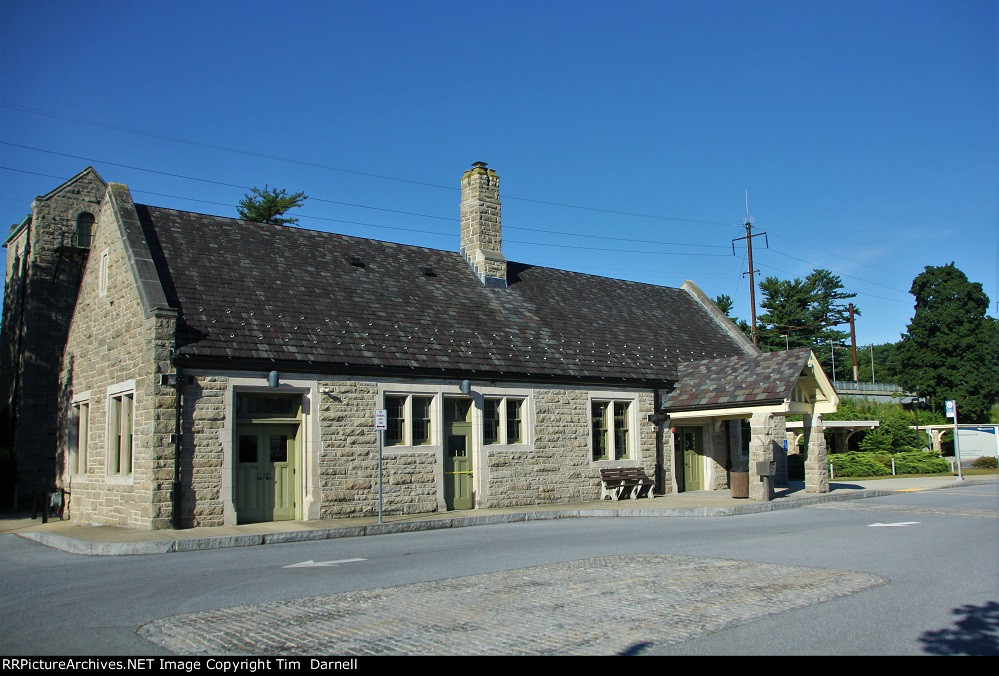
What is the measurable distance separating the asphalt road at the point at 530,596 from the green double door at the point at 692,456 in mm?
10420

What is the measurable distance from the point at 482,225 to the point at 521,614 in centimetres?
1866

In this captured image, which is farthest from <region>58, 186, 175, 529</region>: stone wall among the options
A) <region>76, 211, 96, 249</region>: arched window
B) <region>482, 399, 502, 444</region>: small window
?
<region>482, 399, 502, 444</region>: small window

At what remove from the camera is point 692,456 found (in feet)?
84.2

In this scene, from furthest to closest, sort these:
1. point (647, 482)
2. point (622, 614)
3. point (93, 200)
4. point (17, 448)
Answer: point (93, 200)
point (17, 448)
point (647, 482)
point (622, 614)

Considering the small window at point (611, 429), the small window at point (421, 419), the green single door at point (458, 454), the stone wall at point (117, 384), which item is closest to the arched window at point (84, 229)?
the stone wall at point (117, 384)

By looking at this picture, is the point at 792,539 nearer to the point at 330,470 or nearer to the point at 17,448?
the point at 330,470

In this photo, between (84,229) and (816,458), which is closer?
(816,458)

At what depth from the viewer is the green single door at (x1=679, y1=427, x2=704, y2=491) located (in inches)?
998

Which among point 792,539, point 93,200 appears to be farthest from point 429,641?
point 93,200

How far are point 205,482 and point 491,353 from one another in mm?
7717

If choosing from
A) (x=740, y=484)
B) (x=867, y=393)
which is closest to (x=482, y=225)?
(x=740, y=484)

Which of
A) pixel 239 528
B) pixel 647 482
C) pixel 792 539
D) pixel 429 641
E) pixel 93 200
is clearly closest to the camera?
pixel 429 641

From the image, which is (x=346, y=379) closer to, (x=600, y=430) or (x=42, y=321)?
(x=600, y=430)

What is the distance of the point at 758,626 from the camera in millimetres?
7285
